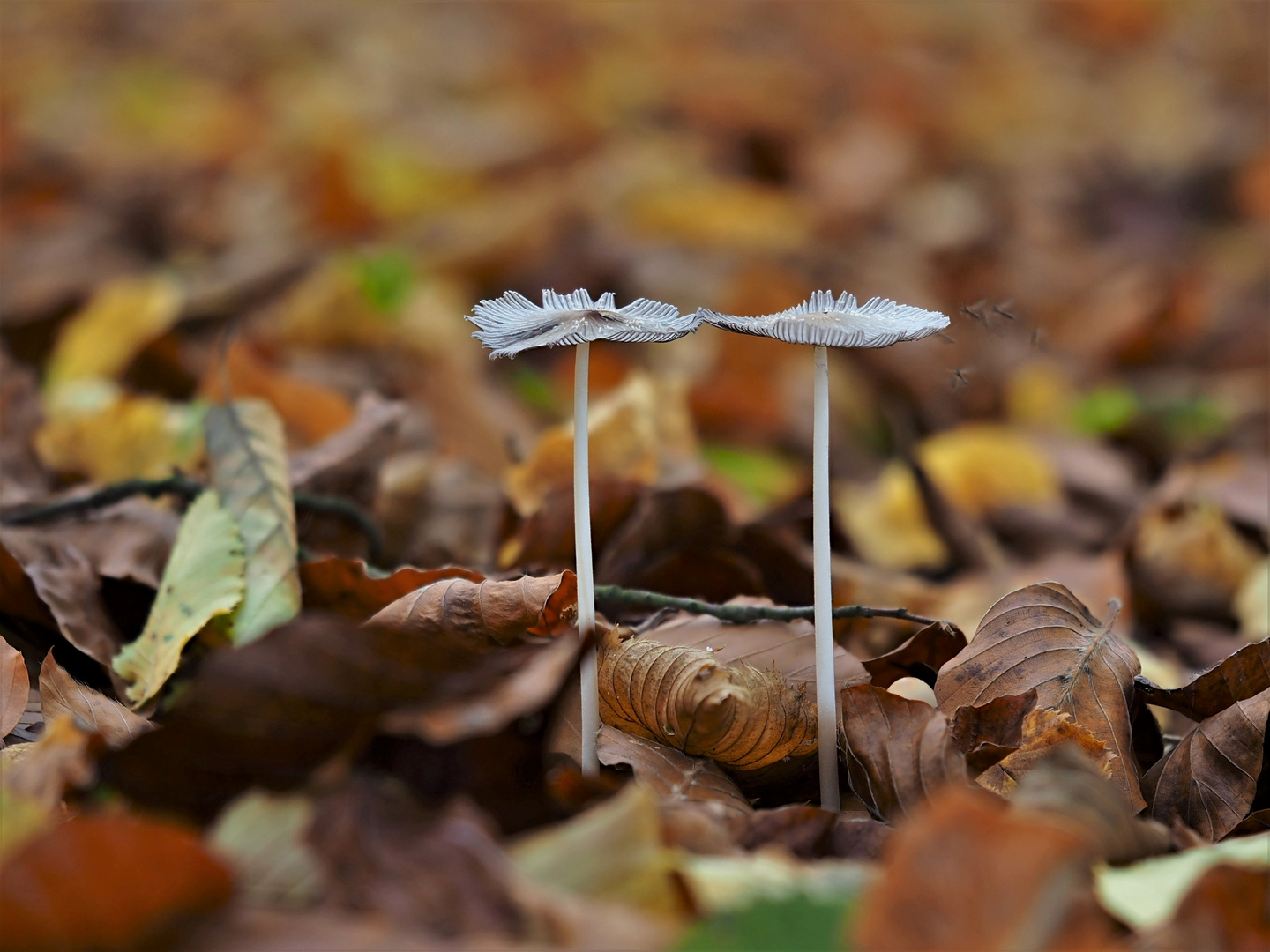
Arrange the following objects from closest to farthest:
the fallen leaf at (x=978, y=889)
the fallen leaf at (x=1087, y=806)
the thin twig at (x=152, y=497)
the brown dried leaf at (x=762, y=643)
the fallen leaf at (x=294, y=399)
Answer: the fallen leaf at (x=978, y=889) → the fallen leaf at (x=1087, y=806) → the brown dried leaf at (x=762, y=643) → the thin twig at (x=152, y=497) → the fallen leaf at (x=294, y=399)

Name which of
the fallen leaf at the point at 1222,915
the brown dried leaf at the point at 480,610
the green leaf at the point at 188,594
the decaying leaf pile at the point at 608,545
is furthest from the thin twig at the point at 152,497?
the fallen leaf at the point at 1222,915

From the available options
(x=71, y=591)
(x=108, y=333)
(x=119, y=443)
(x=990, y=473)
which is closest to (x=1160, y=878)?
(x=71, y=591)

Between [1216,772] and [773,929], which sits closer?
[773,929]

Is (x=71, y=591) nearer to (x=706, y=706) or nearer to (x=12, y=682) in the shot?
(x=12, y=682)

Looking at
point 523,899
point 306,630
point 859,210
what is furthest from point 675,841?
point 859,210

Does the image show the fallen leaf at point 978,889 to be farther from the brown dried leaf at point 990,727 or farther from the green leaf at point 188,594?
the green leaf at point 188,594

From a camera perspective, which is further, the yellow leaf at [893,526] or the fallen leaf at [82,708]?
the yellow leaf at [893,526]

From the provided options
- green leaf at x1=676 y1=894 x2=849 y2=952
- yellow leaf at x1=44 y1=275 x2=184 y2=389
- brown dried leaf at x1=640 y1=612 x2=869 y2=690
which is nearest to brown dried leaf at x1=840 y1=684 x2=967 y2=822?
brown dried leaf at x1=640 y1=612 x2=869 y2=690
